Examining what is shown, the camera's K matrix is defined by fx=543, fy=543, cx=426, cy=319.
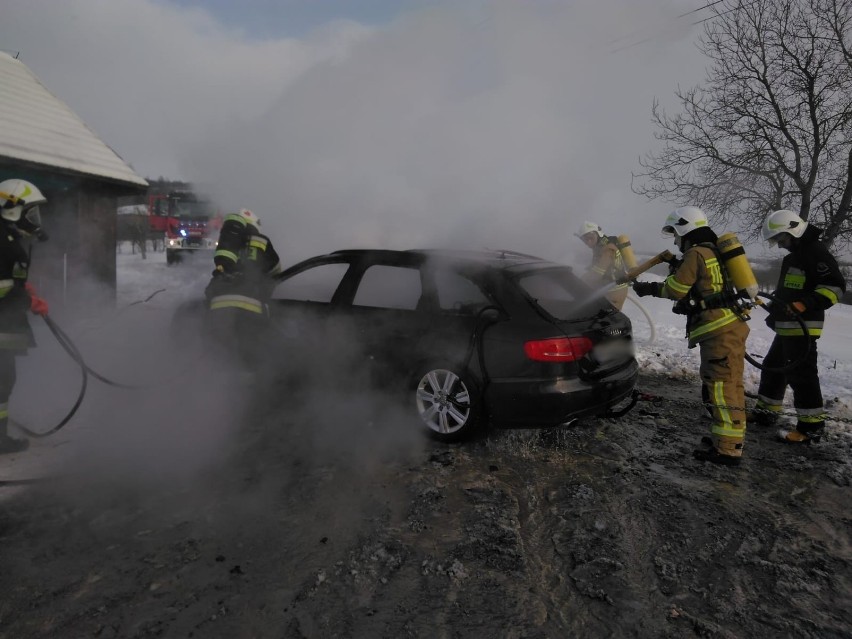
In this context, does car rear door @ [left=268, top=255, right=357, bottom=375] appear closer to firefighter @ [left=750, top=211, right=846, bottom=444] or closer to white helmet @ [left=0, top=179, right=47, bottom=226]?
white helmet @ [left=0, top=179, right=47, bottom=226]

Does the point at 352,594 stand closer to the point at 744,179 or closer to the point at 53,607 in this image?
the point at 53,607

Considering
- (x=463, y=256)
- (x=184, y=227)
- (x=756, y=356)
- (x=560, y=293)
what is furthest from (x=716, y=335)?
(x=184, y=227)

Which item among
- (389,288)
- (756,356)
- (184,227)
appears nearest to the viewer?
(389,288)

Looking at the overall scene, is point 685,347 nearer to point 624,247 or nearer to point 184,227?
point 624,247

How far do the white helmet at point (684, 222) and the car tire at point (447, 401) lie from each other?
198 centimetres

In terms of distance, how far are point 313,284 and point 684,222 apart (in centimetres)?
307

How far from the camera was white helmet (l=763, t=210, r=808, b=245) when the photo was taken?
443 centimetres

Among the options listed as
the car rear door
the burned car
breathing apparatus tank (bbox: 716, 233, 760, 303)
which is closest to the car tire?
the burned car

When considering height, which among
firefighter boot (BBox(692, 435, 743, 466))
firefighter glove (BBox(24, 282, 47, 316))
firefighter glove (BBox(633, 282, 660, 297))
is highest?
firefighter glove (BBox(633, 282, 660, 297))

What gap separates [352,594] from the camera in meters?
2.41

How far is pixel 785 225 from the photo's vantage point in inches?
175

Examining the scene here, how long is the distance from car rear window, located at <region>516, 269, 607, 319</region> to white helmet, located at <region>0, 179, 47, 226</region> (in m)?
3.53

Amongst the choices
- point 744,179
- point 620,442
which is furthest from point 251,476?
point 744,179

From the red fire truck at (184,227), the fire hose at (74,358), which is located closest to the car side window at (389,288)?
the fire hose at (74,358)
